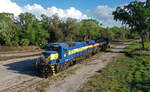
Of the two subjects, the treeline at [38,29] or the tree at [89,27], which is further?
the tree at [89,27]

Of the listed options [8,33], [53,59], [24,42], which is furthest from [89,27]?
[53,59]

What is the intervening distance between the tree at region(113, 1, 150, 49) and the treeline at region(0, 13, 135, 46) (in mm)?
22010

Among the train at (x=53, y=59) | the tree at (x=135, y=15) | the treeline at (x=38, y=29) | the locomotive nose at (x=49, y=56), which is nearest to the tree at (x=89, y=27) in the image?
the treeline at (x=38, y=29)

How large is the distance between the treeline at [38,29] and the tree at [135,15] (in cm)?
2201

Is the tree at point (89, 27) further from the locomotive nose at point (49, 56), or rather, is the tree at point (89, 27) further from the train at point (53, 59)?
the locomotive nose at point (49, 56)

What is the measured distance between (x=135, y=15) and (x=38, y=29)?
31.8m

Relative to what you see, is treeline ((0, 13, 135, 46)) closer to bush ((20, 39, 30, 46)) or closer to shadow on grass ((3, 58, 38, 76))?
bush ((20, 39, 30, 46))

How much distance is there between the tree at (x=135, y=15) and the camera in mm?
31969

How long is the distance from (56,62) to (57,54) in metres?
1.03

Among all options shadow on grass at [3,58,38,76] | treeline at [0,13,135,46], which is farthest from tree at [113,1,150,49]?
shadow on grass at [3,58,38,76]

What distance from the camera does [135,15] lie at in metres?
33.5

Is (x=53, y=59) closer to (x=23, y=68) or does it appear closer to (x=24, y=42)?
(x=23, y=68)

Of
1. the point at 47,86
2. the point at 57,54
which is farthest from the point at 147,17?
the point at 47,86

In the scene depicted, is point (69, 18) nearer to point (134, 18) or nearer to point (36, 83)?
point (134, 18)
